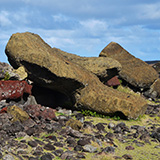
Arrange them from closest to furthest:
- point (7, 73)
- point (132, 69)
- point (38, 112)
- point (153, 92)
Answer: point (38, 112) → point (7, 73) → point (132, 69) → point (153, 92)

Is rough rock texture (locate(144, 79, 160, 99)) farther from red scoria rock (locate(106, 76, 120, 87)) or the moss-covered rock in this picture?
the moss-covered rock

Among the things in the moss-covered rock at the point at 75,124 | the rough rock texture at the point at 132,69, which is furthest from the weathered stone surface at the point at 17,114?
the rough rock texture at the point at 132,69

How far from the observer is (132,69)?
24203mm

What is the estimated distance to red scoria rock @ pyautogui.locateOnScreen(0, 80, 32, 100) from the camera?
42.9ft

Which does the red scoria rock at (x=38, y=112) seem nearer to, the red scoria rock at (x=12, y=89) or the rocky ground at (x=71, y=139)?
the rocky ground at (x=71, y=139)

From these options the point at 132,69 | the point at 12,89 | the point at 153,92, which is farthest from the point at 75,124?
the point at 153,92

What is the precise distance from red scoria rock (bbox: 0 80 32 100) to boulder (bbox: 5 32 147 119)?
2.29 feet

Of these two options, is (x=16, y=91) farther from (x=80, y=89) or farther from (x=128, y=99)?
(x=128, y=99)

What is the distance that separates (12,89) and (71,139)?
4908 millimetres

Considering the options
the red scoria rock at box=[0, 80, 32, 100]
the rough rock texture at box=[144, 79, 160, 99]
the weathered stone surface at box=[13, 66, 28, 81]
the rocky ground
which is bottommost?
the rocky ground

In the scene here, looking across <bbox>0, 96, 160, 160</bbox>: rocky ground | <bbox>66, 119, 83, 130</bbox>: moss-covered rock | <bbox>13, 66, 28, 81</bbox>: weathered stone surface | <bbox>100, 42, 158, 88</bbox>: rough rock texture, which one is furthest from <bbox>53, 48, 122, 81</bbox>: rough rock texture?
<bbox>66, 119, 83, 130</bbox>: moss-covered rock

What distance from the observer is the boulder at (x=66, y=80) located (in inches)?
528

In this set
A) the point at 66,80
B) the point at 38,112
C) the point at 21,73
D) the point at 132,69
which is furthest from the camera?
the point at 132,69

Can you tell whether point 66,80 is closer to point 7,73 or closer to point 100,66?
point 7,73
